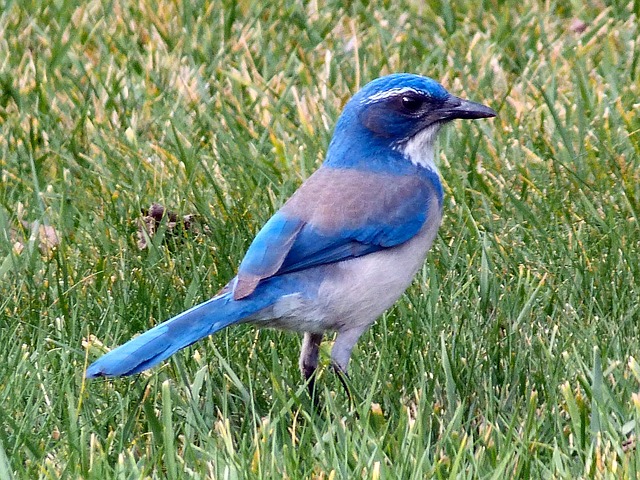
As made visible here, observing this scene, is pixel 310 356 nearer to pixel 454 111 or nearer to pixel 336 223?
pixel 336 223

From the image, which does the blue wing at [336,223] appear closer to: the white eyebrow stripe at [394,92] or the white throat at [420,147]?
the white throat at [420,147]

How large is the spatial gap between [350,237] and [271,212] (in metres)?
1.34

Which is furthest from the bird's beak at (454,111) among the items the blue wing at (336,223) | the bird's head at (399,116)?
the blue wing at (336,223)

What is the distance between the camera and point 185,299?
5277 mm

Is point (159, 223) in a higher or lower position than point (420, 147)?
lower

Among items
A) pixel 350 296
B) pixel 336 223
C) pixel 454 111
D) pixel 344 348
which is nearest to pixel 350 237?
pixel 336 223

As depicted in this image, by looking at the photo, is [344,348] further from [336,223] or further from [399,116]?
[399,116]

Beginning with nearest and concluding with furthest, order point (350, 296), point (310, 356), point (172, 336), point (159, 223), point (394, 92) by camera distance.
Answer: point (172, 336) < point (350, 296) < point (310, 356) < point (394, 92) < point (159, 223)

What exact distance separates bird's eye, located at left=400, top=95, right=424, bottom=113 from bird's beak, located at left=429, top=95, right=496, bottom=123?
55mm

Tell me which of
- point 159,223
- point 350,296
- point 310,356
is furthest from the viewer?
point 159,223

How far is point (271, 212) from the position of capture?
598cm

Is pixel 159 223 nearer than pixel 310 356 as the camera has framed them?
No

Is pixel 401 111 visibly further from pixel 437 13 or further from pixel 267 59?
pixel 437 13

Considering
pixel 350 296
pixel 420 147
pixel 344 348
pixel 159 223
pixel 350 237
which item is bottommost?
pixel 159 223
